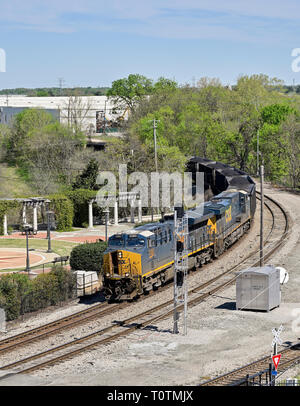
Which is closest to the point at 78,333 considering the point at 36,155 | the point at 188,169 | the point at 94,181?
the point at 94,181

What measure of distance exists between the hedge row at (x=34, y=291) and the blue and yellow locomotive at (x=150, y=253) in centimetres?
313

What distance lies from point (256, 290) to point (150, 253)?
5.91m

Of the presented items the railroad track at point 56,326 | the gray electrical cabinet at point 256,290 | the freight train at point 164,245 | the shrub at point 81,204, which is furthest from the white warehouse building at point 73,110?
the gray electrical cabinet at point 256,290

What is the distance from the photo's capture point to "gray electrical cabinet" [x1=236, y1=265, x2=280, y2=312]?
28.8 meters

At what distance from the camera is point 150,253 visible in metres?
30.9

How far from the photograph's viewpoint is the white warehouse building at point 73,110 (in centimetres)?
12056

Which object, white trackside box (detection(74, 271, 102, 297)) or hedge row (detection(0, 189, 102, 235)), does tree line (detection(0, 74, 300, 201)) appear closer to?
hedge row (detection(0, 189, 102, 235))

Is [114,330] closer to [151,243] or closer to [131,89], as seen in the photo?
[151,243]

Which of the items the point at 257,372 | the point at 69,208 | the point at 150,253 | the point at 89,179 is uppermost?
the point at 89,179

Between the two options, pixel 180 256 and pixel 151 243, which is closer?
pixel 180 256

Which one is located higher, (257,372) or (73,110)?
(73,110)

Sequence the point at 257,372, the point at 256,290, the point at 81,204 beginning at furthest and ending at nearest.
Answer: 1. the point at 81,204
2. the point at 256,290
3. the point at 257,372

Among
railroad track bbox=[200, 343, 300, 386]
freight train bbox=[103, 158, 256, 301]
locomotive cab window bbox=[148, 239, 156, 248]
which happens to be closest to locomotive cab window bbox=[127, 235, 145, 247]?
freight train bbox=[103, 158, 256, 301]

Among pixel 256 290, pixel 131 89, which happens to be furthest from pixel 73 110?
pixel 256 290
